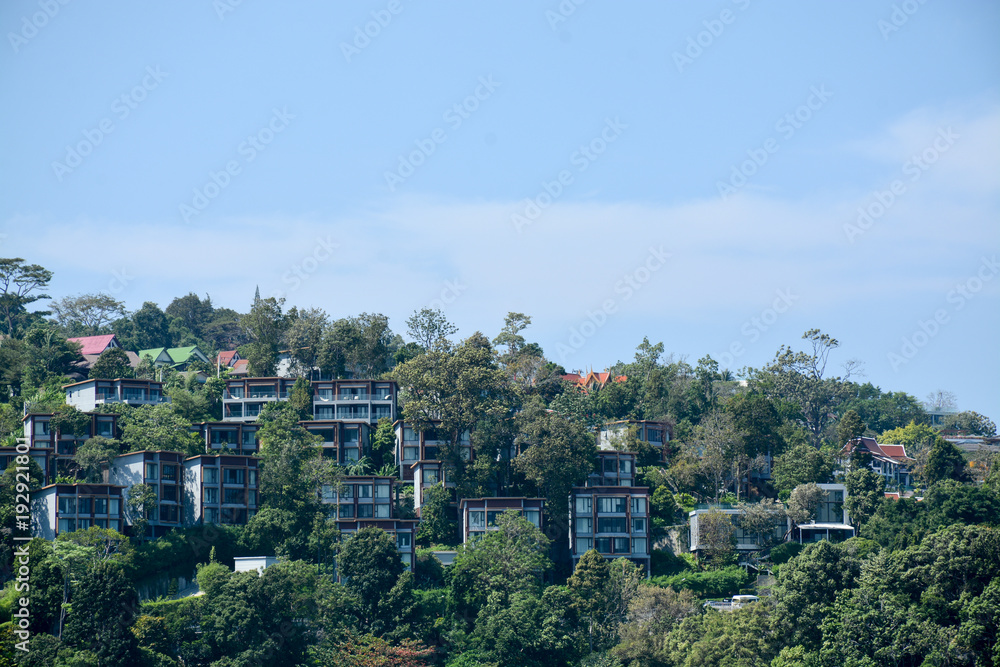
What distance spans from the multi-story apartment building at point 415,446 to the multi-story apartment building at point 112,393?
59.5 feet

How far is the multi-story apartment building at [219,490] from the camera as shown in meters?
82.8

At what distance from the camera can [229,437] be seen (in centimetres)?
8981

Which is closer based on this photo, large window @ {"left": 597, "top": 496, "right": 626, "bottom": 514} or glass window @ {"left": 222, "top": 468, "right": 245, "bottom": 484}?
glass window @ {"left": 222, "top": 468, "right": 245, "bottom": 484}

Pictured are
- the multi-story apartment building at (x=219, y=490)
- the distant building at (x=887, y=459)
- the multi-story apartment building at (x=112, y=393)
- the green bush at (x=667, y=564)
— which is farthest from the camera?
the distant building at (x=887, y=459)

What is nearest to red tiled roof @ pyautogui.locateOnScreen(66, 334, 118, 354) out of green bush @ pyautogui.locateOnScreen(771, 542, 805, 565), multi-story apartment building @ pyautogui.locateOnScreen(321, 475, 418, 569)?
multi-story apartment building @ pyautogui.locateOnScreen(321, 475, 418, 569)

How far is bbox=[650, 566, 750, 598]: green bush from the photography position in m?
78.9

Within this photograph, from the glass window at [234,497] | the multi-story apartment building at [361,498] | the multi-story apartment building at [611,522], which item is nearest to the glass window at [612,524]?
the multi-story apartment building at [611,522]

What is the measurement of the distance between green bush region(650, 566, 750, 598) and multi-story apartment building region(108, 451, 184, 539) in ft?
93.3

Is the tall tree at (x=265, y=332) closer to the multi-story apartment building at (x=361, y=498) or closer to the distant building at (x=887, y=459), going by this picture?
the multi-story apartment building at (x=361, y=498)

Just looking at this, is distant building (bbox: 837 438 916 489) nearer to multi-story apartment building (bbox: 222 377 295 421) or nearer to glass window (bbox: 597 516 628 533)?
glass window (bbox: 597 516 628 533)

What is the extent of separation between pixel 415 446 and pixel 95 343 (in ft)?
121

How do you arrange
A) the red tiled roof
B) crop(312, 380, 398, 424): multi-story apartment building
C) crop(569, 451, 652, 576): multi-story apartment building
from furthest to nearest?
the red tiled roof → crop(312, 380, 398, 424): multi-story apartment building → crop(569, 451, 652, 576): multi-story apartment building

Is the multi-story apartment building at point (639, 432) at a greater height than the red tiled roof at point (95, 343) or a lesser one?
lesser

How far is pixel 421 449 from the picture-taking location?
90250mm
